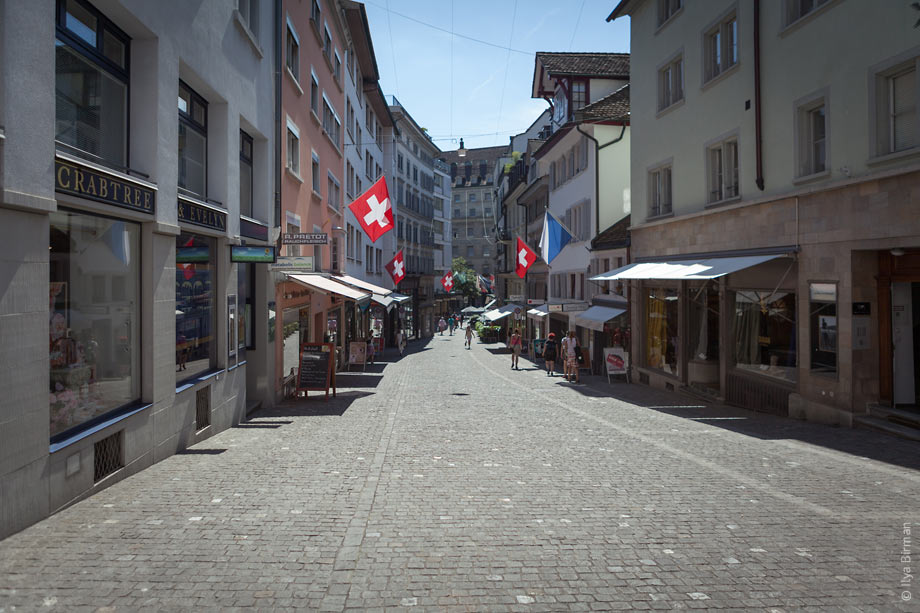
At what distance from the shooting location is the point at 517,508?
6.87m

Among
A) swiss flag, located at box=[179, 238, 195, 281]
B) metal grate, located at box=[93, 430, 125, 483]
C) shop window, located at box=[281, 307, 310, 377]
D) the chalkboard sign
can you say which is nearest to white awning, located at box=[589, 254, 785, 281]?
the chalkboard sign

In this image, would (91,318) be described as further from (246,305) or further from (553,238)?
(553,238)

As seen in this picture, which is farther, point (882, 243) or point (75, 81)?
point (882, 243)

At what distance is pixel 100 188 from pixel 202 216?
133 inches

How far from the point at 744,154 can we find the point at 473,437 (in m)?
9.80

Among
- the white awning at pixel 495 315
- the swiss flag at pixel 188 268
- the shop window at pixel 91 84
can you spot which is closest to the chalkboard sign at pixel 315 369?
the swiss flag at pixel 188 268

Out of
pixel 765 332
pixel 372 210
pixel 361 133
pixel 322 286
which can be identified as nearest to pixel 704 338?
pixel 765 332

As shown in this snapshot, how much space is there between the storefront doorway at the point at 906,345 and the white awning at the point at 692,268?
242cm

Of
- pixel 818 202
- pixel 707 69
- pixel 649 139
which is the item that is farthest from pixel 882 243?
pixel 649 139

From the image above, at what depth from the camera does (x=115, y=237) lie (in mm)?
8211

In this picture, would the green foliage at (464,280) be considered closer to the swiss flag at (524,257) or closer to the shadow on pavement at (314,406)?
the swiss flag at (524,257)

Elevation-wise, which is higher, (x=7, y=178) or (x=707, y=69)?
(x=707, y=69)

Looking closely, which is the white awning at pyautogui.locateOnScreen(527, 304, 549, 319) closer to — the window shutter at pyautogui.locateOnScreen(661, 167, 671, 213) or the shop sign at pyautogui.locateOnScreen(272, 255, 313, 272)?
the window shutter at pyautogui.locateOnScreen(661, 167, 671, 213)

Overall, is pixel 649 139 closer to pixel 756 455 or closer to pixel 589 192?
pixel 589 192
